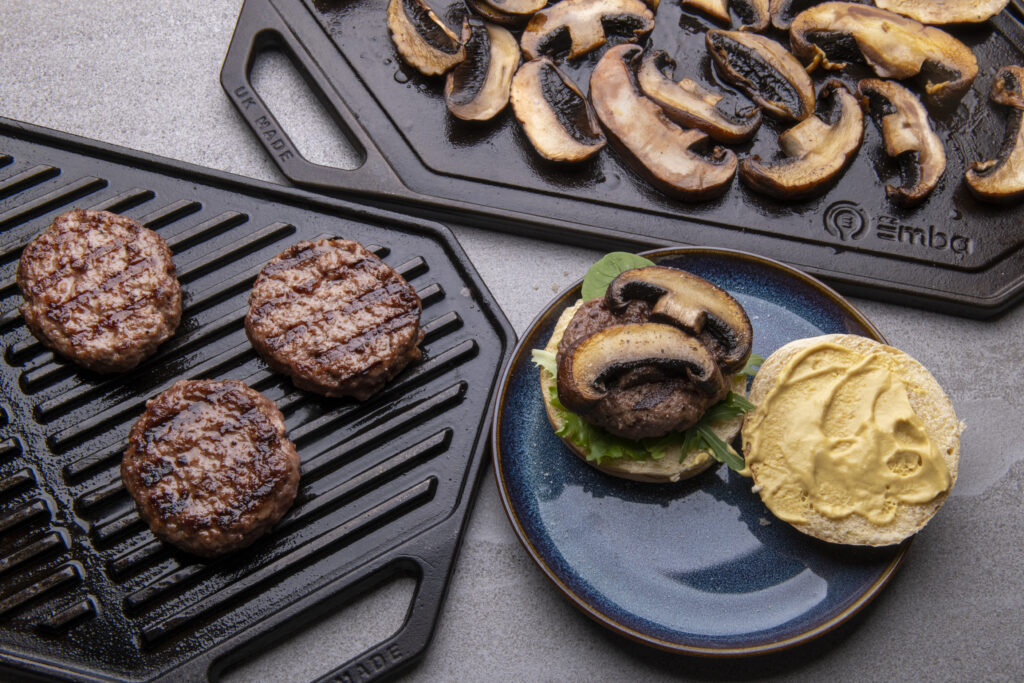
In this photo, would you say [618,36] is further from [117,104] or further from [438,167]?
[117,104]

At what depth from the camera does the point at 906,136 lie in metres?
4.16

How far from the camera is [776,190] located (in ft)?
13.4

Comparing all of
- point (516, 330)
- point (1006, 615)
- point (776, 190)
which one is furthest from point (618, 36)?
point (1006, 615)

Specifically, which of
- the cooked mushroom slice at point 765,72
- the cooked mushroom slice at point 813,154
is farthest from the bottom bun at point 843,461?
the cooked mushroom slice at point 765,72

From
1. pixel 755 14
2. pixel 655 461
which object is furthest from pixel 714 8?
pixel 655 461

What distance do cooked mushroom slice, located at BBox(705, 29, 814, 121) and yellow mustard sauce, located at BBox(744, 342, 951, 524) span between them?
1464 millimetres

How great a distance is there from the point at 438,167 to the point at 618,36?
1208 mm

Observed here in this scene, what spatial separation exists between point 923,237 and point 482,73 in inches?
92.1

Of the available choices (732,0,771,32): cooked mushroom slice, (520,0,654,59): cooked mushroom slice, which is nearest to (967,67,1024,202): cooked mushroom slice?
(732,0,771,32): cooked mushroom slice

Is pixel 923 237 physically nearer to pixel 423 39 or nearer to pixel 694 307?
pixel 694 307

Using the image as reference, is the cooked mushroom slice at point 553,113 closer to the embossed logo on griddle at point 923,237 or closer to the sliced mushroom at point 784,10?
the sliced mushroom at point 784,10

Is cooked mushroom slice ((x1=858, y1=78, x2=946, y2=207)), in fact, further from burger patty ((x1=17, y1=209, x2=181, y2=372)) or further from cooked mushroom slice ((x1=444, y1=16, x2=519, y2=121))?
burger patty ((x1=17, y1=209, x2=181, y2=372))

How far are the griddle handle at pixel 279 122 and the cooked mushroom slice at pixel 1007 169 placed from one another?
2.84 m

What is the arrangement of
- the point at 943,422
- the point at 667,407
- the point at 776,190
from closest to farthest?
the point at 667,407
the point at 943,422
the point at 776,190
